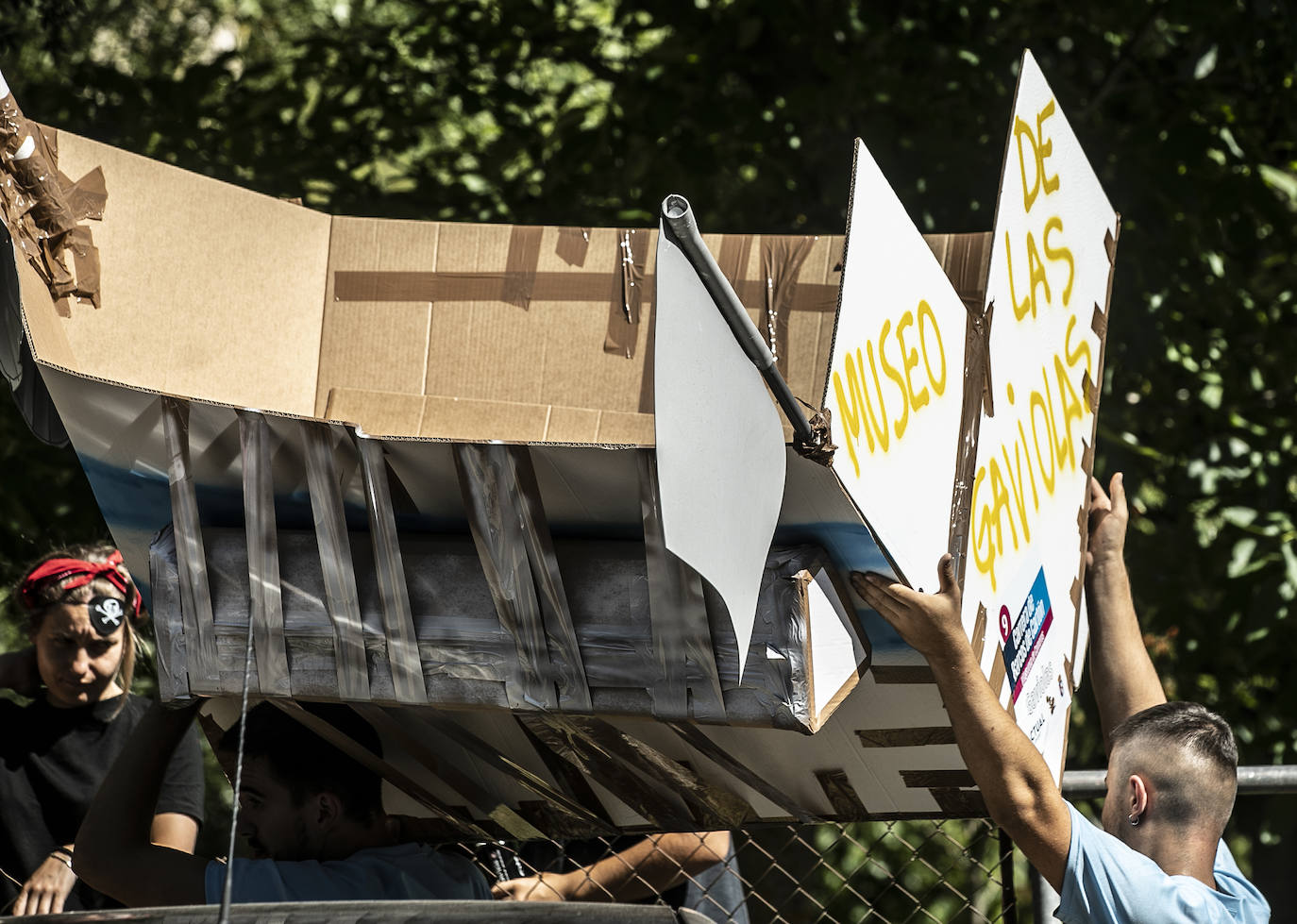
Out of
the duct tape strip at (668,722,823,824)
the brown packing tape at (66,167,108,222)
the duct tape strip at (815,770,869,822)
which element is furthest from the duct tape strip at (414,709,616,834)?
the brown packing tape at (66,167,108,222)

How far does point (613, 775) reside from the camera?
2227mm

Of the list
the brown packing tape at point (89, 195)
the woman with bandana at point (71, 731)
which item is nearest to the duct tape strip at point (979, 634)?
the brown packing tape at point (89, 195)

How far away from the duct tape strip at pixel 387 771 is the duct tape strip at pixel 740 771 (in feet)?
1.70

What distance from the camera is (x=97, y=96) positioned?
4734 mm

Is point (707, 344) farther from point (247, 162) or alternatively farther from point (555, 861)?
point (247, 162)

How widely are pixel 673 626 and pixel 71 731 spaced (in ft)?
5.96

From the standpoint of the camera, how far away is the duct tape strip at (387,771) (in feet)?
7.04

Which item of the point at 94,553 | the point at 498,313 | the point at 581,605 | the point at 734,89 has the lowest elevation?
the point at 94,553

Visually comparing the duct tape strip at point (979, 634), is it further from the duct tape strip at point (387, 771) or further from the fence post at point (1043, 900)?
the duct tape strip at point (387, 771)

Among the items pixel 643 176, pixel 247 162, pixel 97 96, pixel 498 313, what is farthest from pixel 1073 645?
pixel 97 96

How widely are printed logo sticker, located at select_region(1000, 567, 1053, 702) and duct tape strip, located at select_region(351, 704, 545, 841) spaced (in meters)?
0.91

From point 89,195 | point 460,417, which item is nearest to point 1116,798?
point 460,417

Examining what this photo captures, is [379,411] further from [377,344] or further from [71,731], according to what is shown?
[71,731]

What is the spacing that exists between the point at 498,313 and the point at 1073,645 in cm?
126
